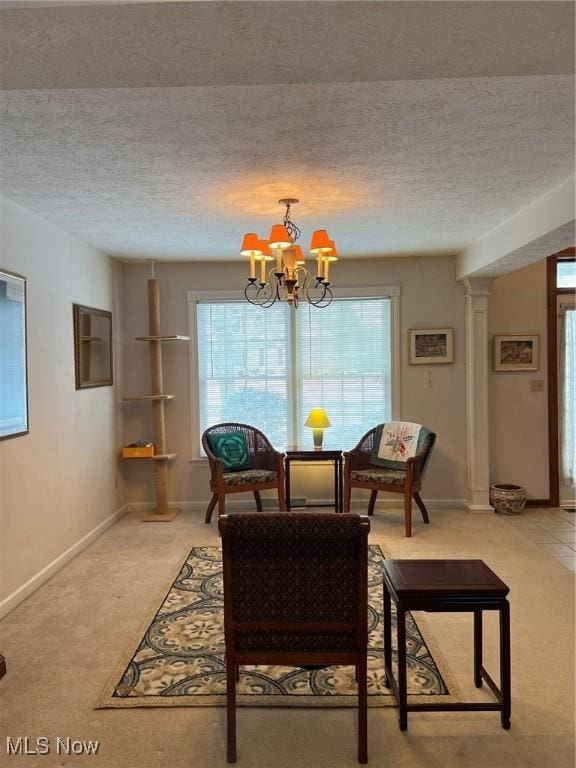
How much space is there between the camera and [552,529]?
16.1 feet

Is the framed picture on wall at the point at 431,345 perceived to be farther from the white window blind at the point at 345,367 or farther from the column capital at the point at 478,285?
the column capital at the point at 478,285

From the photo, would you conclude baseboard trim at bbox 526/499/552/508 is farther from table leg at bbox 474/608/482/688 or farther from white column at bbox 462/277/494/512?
table leg at bbox 474/608/482/688

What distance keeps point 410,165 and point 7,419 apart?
265cm

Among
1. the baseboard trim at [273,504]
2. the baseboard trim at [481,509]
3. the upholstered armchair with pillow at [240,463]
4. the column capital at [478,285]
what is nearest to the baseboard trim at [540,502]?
the baseboard trim at [481,509]

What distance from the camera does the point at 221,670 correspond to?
2.67 m

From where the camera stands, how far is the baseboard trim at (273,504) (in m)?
5.67

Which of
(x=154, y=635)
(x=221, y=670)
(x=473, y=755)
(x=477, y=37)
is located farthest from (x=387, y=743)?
(x=477, y=37)

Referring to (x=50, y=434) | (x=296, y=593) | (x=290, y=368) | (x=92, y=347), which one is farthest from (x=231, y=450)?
(x=296, y=593)

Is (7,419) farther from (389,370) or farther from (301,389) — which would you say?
(389,370)

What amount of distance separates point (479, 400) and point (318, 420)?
153 centimetres

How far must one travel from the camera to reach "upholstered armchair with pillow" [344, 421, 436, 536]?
15.8 feet

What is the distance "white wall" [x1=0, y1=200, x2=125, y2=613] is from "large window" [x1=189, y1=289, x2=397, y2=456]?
110 centimetres

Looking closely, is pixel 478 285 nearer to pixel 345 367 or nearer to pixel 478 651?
pixel 345 367

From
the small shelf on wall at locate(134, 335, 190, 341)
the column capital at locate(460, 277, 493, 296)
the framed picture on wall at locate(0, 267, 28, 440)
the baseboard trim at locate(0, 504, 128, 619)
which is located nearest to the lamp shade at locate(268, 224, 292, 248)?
the framed picture on wall at locate(0, 267, 28, 440)
